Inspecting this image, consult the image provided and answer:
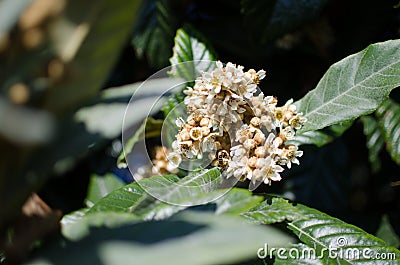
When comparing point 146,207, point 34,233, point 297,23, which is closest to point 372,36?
point 297,23

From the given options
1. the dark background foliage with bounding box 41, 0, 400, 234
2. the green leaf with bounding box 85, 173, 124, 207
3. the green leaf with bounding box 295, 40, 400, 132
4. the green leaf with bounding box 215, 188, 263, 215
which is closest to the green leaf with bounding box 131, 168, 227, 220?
the green leaf with bounding box 215, 188, 263, 215

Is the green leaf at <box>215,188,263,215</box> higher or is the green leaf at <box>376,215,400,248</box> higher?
the green leaf at <box>215,188,263,215</box>

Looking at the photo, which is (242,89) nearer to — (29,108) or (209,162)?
(209,162)

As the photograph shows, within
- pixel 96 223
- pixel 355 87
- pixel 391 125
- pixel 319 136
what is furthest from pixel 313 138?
pixel 96 223

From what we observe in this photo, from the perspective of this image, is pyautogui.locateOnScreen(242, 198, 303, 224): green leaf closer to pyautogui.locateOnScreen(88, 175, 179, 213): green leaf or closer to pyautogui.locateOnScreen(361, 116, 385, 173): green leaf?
pyautogui.locateOnScreen(88, 175, 179, 213): green leaf

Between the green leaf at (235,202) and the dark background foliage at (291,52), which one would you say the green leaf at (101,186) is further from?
the green leaf at (235,202)

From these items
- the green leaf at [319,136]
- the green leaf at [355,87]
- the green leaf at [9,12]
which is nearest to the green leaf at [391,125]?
the green leaf at [319,136]
